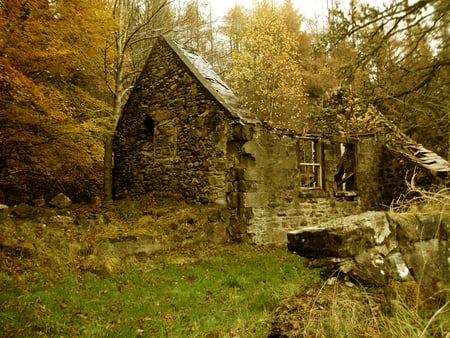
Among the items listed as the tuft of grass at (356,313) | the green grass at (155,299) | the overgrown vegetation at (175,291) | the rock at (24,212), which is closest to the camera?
the tuft of grass at (356,313)

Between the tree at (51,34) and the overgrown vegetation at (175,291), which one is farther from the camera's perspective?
the tree at (51,34)

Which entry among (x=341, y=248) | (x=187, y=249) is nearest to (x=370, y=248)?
(x=341, y=248)

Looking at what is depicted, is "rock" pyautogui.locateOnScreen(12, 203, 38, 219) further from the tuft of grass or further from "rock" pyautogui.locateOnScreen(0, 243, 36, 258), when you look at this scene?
the tuft of grass

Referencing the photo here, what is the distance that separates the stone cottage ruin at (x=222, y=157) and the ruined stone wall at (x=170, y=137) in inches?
1.1

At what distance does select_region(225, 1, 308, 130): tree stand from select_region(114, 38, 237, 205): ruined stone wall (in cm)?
1052

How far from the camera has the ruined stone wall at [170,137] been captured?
1002 centimetres

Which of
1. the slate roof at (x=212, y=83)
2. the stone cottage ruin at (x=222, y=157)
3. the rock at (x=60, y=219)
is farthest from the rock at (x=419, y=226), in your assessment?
the rock at (x=60, y=219)

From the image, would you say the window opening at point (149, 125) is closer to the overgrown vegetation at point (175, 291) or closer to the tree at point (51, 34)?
the tree at point (51, 34)

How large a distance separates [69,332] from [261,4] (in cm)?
2740

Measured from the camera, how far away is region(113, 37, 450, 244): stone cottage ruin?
9.72 meters

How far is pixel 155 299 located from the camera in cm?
581

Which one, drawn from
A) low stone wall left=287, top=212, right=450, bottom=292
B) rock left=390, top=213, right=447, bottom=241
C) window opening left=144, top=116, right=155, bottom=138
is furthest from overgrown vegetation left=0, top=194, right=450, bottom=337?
window opening left=144, top=116, right=155, bottom=138

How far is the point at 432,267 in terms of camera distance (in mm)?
3555

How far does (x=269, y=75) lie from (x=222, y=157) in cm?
1381
